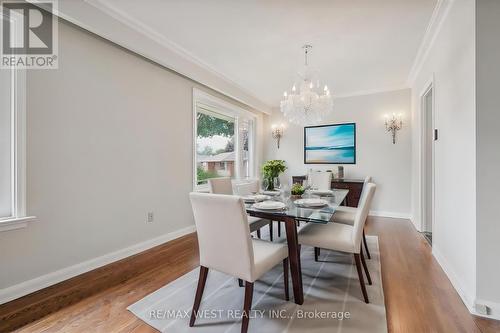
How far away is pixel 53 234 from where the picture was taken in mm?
2080

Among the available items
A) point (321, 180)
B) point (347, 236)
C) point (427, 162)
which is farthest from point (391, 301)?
point (427, 162)

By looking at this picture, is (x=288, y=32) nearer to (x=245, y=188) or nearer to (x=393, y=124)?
(x=245, y=188)

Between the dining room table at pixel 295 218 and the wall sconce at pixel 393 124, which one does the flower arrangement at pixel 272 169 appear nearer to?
the dining room table at pixel 295 218

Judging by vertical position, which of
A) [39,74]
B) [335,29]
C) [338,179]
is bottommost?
[338,179]

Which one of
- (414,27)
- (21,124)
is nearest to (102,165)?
(21,124)

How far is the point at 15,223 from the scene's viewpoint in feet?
5.96

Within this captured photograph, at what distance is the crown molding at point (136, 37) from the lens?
6.98ft

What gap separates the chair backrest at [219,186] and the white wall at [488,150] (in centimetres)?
234

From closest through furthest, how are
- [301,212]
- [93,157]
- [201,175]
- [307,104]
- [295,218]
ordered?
[295,218] → [301,212] → [93,157] → [307,104] → [201,175]

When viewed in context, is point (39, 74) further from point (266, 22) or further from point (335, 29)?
point (335, 29)

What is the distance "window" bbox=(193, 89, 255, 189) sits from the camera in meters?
3.98

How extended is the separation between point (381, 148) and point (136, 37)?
4.57m

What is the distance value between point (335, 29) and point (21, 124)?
10.2ft

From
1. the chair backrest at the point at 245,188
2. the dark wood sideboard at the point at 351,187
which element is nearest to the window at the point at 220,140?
the chair backrest at the point at 245,188
